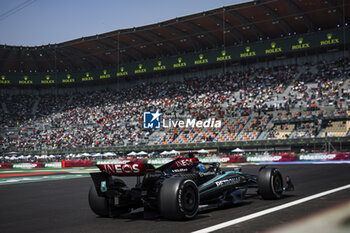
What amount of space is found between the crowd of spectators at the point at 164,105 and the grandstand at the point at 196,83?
168 millimetres

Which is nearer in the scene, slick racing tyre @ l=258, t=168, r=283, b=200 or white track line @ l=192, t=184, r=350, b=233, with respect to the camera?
white track line @ l=192, t=184, r=350, b=233

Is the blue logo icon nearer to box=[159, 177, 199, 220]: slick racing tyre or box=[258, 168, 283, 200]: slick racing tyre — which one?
box=[258, 168, 283, 200]: slick racing tyre

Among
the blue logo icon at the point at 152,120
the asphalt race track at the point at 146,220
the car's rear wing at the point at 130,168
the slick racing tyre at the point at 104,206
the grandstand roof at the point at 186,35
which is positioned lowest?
the asphalt race track at the point at 146,220

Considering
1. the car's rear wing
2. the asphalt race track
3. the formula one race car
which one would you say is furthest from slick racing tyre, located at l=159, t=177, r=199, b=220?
the car's rear wing

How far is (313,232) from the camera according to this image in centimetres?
243

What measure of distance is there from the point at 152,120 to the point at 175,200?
41889 mm

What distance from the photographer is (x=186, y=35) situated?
54.1m

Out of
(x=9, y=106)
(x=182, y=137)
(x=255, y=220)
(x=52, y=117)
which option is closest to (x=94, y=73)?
(x=52, y=117)

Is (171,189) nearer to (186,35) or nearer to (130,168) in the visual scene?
(130,168)

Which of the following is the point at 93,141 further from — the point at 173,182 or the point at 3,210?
the point at 173,182

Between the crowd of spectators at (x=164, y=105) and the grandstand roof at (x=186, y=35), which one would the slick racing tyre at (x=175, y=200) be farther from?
the grandstand roof at (x=186, y=35)

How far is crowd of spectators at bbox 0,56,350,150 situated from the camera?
44750 millimetres

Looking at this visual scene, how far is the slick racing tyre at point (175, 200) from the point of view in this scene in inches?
258

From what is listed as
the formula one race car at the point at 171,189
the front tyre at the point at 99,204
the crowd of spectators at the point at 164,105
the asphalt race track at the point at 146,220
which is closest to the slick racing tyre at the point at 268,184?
the formula one race car at the point at 171,189
